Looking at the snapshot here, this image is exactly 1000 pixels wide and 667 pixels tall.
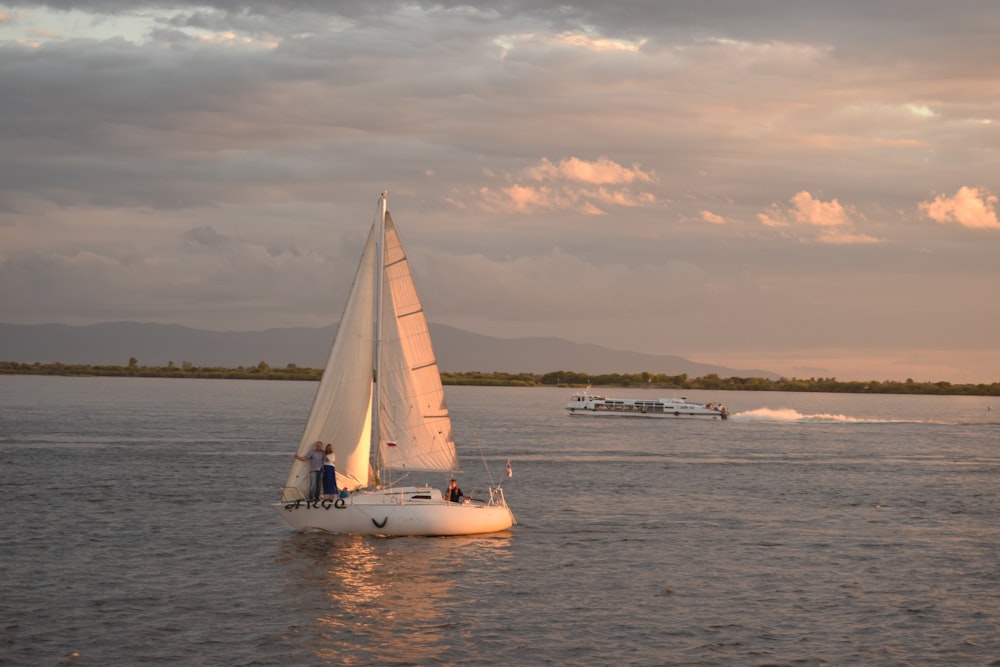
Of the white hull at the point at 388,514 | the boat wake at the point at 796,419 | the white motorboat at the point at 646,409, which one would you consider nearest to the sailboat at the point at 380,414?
the white hull at the point at 388,514

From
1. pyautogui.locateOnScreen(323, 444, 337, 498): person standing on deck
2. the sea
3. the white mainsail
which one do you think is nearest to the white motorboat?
the sea

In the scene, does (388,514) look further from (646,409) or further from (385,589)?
(646,409)

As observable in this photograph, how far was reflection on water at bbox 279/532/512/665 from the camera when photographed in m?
31.5

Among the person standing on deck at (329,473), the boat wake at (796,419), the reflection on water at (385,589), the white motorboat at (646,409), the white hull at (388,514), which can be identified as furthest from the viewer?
the boat wake at (796,419)

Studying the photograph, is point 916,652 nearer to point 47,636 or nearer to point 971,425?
point 47,636

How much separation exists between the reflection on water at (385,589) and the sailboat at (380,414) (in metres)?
1.30

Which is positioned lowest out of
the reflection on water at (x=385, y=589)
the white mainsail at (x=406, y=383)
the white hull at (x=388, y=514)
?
the reflection on water at (x=385, y=589)

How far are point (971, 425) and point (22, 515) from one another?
6466 inches

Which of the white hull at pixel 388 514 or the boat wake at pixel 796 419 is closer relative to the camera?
the white hull at pixel 388 514

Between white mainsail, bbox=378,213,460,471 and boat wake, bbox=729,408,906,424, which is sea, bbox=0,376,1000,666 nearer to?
white mainsail, bbox=378,213,460,471

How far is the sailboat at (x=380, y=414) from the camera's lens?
46812 millimetres

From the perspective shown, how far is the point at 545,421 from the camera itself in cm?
16588

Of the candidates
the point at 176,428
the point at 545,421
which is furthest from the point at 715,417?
the point at 176,428

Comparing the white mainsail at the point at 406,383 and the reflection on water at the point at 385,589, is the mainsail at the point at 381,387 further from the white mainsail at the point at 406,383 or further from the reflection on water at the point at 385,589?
the reflection on water at the point at 385,589
